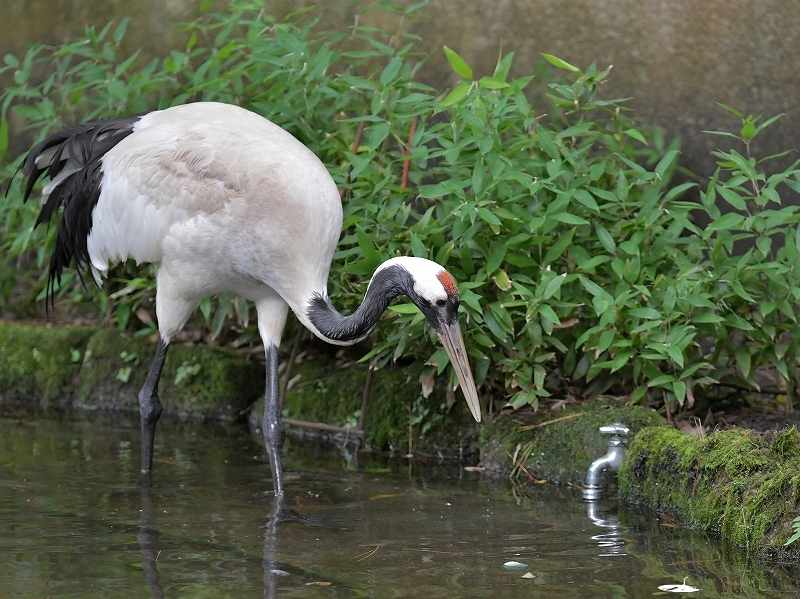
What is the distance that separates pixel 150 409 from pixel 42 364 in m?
1.89

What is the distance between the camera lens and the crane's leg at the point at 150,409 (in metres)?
5.98

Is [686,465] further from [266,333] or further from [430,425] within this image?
[266,333]

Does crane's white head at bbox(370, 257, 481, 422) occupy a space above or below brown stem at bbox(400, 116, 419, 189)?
below

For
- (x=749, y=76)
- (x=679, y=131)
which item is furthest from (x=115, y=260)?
(x=749, y=76)

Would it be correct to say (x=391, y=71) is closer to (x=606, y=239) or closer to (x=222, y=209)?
(x=222, y=209)

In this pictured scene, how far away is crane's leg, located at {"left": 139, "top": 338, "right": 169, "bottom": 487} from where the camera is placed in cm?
598

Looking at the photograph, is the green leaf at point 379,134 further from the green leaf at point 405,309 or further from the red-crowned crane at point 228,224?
the green leaf at point 405,309

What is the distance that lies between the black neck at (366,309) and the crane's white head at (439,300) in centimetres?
1

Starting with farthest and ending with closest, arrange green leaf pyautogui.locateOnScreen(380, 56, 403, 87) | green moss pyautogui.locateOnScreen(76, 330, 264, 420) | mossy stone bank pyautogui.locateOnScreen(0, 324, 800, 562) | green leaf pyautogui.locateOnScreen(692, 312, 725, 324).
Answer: green moss pyautogui.locateOnScreen(76, 330, 264, 420) < green leaf pyautogui.locateOnScreen(380, 56, 403, 87) < green leaf pyautogui.locateOnScreen(692, 312, 725, 324) < mossy stone bank pyautogui.locateOnScreen(0, 324, 800, 562)

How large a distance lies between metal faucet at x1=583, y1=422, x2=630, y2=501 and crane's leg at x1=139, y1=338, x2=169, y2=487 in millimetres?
2286

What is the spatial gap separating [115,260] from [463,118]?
86.7 inches

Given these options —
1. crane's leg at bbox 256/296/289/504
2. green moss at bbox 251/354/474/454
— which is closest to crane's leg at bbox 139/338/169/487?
crane's leg at bbox 256/296/289/504

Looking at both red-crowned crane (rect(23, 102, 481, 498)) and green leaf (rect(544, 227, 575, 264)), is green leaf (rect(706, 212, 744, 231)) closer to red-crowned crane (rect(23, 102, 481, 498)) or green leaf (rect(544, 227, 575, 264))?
green leaf (rect(544, 227, 575, 264))

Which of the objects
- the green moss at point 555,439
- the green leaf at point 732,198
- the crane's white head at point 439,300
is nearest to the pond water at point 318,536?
the green moss at point 555,439
